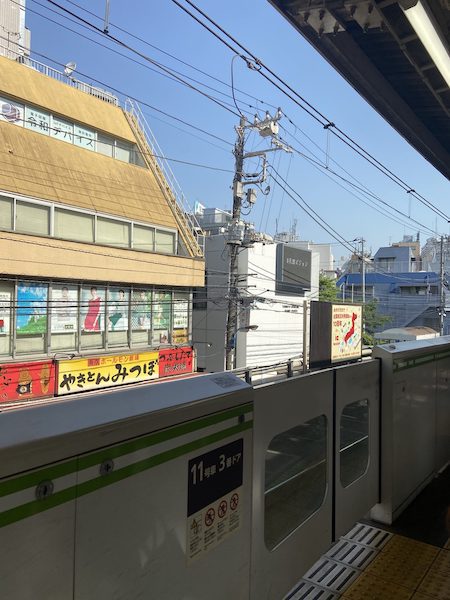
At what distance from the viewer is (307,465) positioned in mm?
2629

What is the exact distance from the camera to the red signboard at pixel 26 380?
42.1ft

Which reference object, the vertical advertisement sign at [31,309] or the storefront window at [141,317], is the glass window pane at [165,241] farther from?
the vertical advertisement sign at [31,309]

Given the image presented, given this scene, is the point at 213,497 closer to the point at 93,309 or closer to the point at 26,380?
the point at 26,380

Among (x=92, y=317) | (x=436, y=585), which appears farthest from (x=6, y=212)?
(x=436, y=585)

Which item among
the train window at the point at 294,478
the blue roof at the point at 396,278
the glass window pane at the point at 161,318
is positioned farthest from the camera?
the blue roof at the point at 396,278

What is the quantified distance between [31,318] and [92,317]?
2175mm

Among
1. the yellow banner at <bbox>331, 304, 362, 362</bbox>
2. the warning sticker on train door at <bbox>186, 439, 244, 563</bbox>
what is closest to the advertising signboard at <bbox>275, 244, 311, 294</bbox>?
the yellow banner at <bbox>331, 304, 362, 362</bbox>

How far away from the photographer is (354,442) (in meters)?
3.15

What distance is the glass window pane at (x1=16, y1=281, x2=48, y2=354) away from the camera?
13.6 metres

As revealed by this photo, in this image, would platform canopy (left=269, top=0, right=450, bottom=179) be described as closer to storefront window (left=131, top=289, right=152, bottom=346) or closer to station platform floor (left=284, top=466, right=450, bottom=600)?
station platform floor (left=284, top=466, right=450, bottom=600)

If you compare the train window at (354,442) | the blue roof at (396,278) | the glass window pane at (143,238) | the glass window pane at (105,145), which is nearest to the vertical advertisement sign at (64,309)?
the glass window pane at (143,238)

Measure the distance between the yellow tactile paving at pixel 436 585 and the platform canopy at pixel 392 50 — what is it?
10.2 feet

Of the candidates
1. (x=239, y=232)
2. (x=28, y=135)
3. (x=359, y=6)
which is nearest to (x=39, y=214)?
(x=28, y=135)

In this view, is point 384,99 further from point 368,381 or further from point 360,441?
point 360,441
